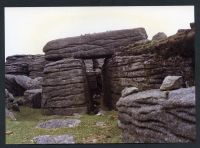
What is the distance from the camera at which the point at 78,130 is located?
42.7ft

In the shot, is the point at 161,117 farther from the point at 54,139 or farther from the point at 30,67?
the point at 30,67

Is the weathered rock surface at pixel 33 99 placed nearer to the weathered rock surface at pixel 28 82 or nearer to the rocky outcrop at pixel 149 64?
the weathered rock surface at pixel 28 82

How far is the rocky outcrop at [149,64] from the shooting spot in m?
12.5

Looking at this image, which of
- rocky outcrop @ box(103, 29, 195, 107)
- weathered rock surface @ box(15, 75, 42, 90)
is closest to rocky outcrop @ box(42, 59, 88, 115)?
rocky outcrop @ box(103, 29, 195, 107)

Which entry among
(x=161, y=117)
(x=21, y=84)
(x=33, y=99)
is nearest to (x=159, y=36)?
(x=161, y=117)

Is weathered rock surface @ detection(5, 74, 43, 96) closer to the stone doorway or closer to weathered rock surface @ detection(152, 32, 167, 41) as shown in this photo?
the stone doorway

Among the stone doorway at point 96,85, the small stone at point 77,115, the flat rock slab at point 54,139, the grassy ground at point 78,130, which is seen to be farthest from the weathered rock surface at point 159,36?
the flat rock slab at point 54,139

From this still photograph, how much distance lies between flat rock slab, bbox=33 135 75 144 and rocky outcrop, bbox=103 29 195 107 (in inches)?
128

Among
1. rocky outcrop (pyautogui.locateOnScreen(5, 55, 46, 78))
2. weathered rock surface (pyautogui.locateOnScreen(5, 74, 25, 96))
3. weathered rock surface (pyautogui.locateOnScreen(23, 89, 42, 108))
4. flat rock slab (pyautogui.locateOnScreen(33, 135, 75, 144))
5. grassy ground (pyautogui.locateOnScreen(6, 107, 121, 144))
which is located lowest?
flat rock slab (pyautogui.locateOnScreen(33, 135, 75, 144))

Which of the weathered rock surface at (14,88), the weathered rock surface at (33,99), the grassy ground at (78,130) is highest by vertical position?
the weathered rock surface at (14,88)

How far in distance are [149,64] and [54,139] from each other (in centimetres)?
424

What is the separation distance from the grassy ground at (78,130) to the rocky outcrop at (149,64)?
1.38 meters

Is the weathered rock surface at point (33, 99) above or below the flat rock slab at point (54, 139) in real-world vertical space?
above

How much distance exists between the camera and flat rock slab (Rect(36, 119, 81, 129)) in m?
13.5
